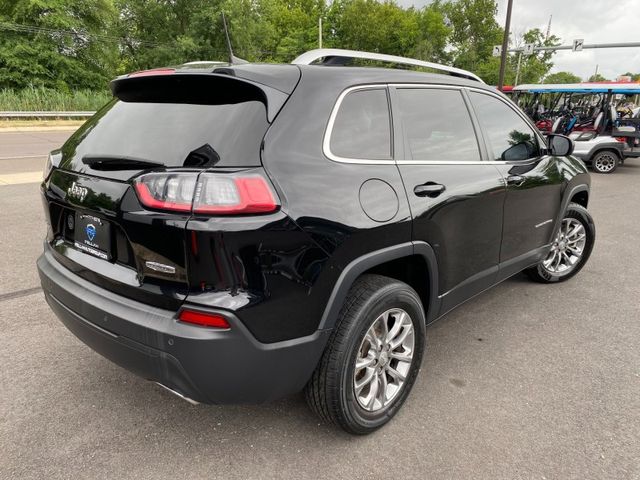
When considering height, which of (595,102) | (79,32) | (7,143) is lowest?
(7,143)

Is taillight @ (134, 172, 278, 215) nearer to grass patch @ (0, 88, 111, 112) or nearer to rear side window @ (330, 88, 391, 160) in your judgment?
rear side window @ (330, 88, 391, 160)

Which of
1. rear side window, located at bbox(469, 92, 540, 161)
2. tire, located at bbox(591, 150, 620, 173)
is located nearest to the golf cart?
tire, located at bbox(591, 150, 620, 173)

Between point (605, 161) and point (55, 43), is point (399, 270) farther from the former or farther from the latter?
point (55, 43)

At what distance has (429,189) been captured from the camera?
8.21 ft

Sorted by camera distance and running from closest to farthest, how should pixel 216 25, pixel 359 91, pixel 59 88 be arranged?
1. pixel 359 91
2. pixel 59 88
3. pixel 216 25

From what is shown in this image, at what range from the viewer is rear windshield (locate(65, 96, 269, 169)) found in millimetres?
1905

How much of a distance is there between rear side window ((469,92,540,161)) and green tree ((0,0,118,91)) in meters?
33.6

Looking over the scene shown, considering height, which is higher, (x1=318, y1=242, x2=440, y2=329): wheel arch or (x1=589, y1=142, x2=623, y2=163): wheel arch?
(x1=318, y1=242, x2=440, y2=329): wheel arch

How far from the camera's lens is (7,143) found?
14898 millimetres

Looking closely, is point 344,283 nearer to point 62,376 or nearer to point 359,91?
point 359,91

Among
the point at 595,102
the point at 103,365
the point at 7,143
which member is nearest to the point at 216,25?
the point at 7,143

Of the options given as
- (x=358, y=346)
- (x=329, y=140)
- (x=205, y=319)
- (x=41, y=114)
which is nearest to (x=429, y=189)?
(x=329, y=140)

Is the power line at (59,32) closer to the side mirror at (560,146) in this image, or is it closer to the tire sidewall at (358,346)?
the side mirror at (560,146)

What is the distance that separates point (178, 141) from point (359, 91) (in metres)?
0.91
